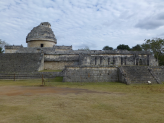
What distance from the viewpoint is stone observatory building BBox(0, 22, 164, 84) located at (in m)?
13.3

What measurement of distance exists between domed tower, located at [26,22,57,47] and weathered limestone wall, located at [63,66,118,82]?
14.9 meters

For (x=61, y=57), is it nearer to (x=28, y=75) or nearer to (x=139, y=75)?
(x=28, y=75)

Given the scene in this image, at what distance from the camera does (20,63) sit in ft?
64.3

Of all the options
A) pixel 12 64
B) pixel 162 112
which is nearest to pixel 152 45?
pixel 12 64

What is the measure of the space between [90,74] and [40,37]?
1609 centimetres

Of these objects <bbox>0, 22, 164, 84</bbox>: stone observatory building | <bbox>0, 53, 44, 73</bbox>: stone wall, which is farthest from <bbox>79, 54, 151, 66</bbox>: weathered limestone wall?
<bbox>0, 53, 44, 73</bbox>: stone wall

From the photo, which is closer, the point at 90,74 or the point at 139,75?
the point at 139,75

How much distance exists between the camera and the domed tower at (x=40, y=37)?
26438mm

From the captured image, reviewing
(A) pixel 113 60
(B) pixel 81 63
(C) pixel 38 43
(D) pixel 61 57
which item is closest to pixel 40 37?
(C) pixel 38 43

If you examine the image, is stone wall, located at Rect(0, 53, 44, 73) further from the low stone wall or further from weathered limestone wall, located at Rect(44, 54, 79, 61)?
the low stone wall

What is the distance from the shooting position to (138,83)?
11859 mm

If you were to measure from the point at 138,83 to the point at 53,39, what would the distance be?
19.6 metres

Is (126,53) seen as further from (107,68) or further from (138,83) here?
(138,83)

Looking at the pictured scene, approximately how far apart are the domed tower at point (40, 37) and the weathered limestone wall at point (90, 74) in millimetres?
14886
